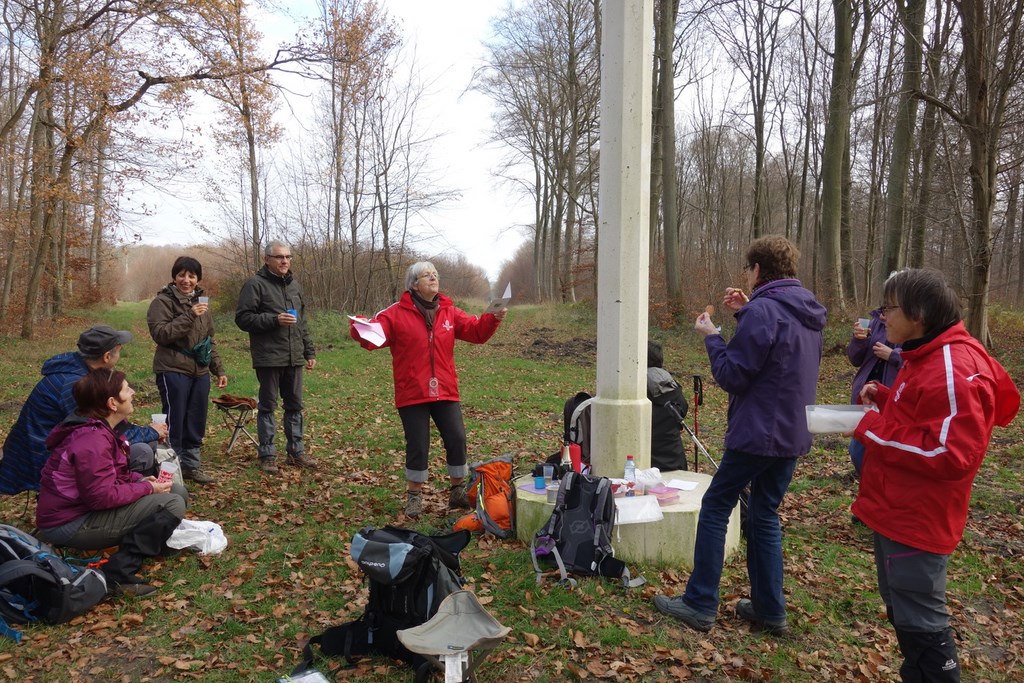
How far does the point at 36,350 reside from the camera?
15062 millimetres

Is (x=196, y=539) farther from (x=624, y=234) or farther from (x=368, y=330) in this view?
(x=624, y=234)

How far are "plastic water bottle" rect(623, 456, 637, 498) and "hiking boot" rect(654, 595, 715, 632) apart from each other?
2.59ft

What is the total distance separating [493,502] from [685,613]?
1.70 meters

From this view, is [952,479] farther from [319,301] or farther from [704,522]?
[319,301]

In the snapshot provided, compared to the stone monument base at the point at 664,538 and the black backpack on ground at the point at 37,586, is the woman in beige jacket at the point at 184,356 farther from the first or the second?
the stone monument base at the point at 664,538

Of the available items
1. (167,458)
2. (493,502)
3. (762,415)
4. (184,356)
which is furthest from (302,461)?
(762,415)

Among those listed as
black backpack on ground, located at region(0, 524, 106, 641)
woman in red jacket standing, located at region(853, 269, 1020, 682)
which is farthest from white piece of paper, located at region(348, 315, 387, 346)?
woman in red jacket standing, located at region(853, 269, 1020, 682)

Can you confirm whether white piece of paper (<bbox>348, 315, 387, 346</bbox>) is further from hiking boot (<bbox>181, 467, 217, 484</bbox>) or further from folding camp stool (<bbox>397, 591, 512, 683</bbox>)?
hiking boot (<bbox>181, 467, 217, 484</bbox>)

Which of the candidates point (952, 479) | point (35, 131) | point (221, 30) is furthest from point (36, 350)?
point (952, 479)

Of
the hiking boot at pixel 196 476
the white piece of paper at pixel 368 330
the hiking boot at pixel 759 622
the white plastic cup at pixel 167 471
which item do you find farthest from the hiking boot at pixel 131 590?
the hiking boot at pixel 759 622

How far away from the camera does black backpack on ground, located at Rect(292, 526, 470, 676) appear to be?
3.17 metres

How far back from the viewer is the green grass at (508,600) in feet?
10.6

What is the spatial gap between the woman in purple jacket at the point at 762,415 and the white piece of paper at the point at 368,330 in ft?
7.86

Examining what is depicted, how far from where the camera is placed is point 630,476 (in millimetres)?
4453
